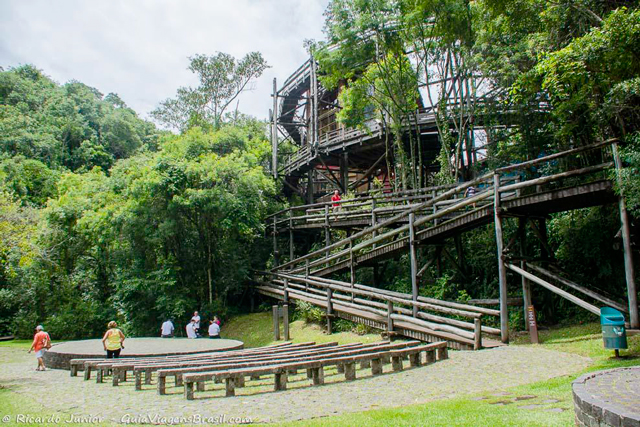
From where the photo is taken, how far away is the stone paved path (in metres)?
5.79

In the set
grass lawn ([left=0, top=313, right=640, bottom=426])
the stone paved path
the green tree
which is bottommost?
the stone paved path

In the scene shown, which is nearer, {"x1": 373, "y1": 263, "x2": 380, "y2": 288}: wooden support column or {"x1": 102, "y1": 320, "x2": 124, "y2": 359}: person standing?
{"x1": 102, "y1": 320, "x2": 124, "y2": 359}: person standing

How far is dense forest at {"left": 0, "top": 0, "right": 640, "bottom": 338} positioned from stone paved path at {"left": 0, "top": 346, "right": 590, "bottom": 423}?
3912 mm

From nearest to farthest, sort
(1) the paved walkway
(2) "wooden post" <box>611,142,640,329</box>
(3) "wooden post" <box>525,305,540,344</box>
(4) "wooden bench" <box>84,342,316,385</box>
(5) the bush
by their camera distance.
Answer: (1) the paved walkway, (4) "wooden bench" <box>84,342,316,385</box>, (2) "wooden post" <box>611,142,640,329</box>, (3) "wooden post" <box>525,305,540,344</box>, (5) the bush

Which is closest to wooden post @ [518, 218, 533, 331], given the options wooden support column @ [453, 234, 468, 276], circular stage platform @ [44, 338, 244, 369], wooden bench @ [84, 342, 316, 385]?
wooden support column @ [453, 234, 468, 276]

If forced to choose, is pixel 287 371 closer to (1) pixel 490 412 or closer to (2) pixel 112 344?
(1) pixel 490 412

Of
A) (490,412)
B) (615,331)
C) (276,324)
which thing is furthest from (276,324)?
(490,412)

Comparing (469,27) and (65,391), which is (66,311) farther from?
(469,27)

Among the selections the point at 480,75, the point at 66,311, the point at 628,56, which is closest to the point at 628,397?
the point at 628,56

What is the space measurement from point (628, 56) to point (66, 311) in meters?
24.1

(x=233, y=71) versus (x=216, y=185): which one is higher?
(x=233, y=71)

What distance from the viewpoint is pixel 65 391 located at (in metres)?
8.23

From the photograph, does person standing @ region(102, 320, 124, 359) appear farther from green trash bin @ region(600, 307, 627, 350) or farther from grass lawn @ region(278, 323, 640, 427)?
green trash bin @ region(600, 307, 627, 350)

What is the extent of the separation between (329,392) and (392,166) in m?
22.1
